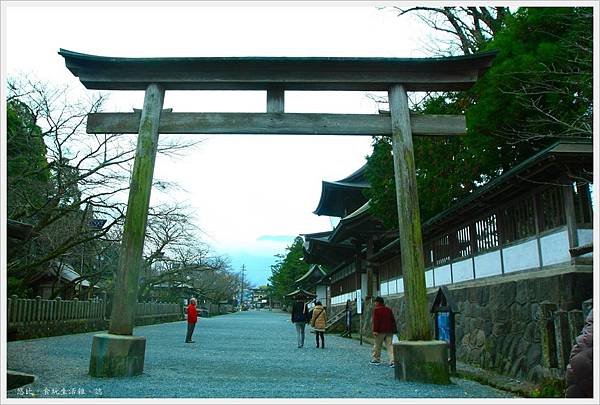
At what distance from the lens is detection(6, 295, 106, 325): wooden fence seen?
1555 centimetres

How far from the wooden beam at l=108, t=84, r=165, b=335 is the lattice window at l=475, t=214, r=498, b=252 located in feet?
23.4

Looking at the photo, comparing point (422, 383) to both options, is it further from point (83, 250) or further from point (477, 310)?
point (83, 250)

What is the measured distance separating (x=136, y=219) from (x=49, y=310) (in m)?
12.4

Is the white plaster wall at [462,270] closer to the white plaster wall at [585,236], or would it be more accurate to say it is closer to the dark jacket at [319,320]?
the white plaster wall at [585,236]

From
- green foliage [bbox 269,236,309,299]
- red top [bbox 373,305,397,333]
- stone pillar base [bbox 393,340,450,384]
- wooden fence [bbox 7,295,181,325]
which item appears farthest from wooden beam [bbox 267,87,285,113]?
green foliage [bbox 269,236,309,299]

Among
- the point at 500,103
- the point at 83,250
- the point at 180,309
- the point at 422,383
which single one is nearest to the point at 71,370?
the point at 422,383

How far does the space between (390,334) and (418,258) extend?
357cm

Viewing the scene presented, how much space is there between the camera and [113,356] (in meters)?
7.55

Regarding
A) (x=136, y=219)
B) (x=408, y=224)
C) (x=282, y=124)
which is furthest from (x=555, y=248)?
(x=136, y=219)

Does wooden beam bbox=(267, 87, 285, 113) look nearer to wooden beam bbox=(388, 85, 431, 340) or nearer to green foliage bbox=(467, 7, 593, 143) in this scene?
wooden beam bbox=(388, 85, 431, 340)

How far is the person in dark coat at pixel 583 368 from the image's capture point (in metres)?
3.92

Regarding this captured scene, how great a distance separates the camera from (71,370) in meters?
8.71

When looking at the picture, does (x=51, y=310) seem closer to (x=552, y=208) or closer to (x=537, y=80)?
(x=552, y=208)

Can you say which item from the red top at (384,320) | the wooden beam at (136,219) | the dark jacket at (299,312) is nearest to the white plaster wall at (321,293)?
the dark jacket at (299,312)
